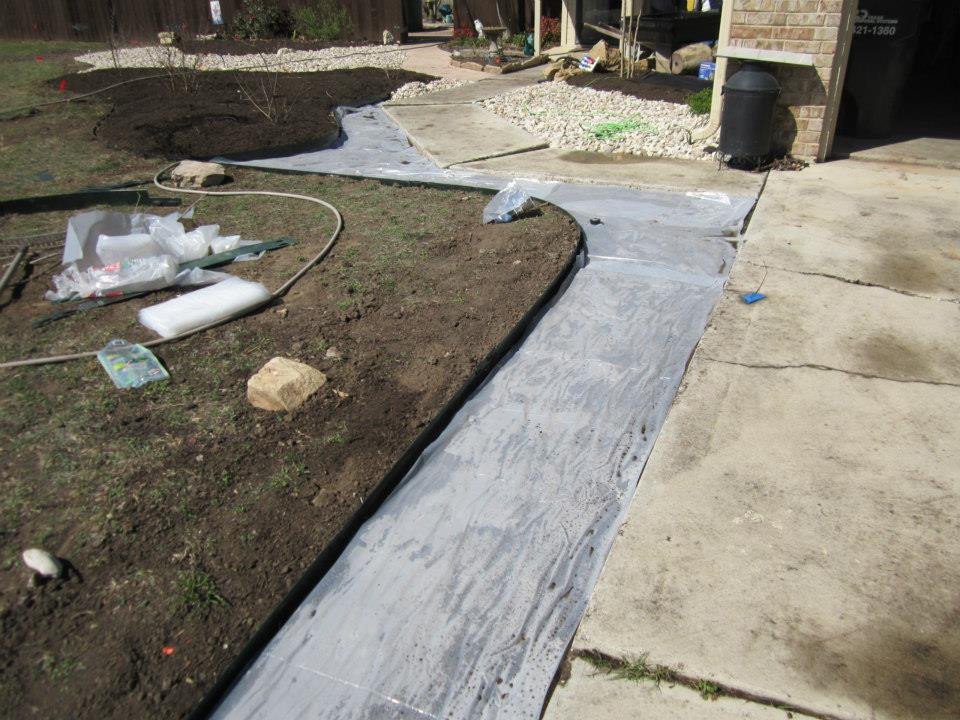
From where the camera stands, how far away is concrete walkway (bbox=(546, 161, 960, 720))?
208 centimetres

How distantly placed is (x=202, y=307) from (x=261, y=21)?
46.8ft

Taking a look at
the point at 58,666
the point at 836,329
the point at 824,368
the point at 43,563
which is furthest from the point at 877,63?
the point at 58,666

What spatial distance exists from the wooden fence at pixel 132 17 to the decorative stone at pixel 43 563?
15.2 metres

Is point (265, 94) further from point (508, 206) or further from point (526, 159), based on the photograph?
point (508, 206)

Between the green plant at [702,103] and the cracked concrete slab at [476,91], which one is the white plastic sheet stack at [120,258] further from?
the green plant at [702,103]

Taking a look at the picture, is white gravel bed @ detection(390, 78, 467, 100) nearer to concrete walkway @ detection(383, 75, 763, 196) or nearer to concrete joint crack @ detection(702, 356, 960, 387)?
concrete walkway @ detection(383, 75, 763, 196)

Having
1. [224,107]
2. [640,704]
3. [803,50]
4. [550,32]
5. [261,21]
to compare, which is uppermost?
[261,21]

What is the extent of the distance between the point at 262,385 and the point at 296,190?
346 cm

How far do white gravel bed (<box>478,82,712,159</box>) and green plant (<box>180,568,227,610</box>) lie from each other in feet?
19.6

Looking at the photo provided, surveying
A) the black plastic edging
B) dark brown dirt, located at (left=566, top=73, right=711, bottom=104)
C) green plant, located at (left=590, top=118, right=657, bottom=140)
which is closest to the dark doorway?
green plant, located at (left=590, top=118, right=657, bottom=140)

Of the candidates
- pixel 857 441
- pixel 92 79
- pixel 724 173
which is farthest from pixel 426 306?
pixel 92 79

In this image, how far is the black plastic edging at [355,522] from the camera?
2113mm

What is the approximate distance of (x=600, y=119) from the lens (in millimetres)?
8328

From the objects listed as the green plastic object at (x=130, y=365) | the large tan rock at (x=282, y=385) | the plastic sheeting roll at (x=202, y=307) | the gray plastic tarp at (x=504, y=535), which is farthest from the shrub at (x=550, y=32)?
the large tan rock at (x=282, y=385)
